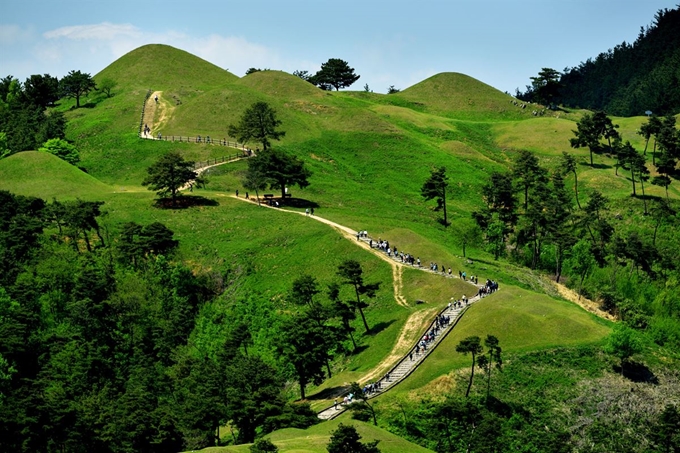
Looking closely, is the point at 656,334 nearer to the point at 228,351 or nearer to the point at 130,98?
the point at 228,351

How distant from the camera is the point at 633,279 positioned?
363 feet

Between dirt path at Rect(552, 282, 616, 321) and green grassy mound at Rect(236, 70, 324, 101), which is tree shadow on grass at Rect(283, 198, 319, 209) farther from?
green grassy mound at Rect(236, 70, 324, 101)

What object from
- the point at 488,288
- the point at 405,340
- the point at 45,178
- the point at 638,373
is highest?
the point at 45,178

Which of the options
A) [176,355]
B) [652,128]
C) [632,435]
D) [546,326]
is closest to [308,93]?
[652,128]

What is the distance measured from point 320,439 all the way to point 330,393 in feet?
53.0

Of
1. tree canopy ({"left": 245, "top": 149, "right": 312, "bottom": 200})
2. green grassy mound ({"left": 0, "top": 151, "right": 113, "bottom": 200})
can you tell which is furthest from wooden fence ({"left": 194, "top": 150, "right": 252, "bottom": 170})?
tree canopy ({"left": 245, "top": 149, "right": 312, "bottom": 200})

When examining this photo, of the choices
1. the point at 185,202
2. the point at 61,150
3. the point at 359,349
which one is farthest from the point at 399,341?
the point at 61,150

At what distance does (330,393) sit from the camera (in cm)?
7131

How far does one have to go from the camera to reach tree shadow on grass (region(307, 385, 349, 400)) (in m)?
70.3

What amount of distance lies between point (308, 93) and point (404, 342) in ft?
399

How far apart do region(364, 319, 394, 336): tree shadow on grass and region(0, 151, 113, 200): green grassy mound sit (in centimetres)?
5864

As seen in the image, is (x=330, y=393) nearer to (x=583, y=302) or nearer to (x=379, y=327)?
(x=379, y=327)

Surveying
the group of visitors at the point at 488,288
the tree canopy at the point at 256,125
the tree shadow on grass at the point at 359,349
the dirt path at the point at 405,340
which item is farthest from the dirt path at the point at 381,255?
the tree canopy at the point at 256,125

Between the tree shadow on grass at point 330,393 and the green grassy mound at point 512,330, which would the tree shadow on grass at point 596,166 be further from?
the tree shadow on grass at point 330,393
